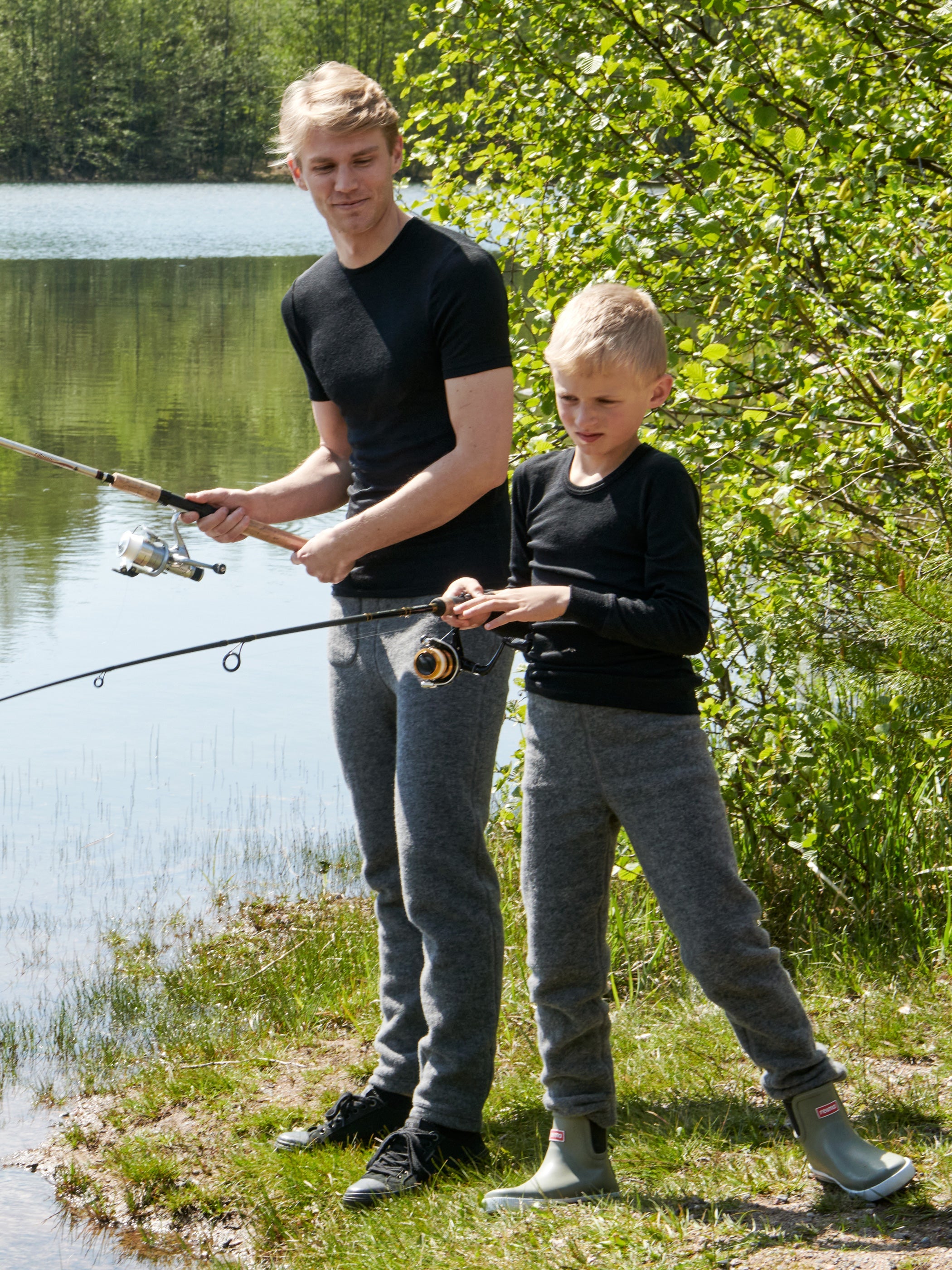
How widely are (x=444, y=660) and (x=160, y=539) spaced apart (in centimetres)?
74

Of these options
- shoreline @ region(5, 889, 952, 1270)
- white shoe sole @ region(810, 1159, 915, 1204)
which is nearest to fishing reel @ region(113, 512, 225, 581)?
shoreline @ region(5, 889, 952, 1270)

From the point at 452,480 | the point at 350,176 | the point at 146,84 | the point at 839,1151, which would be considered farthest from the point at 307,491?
the point at 146,84

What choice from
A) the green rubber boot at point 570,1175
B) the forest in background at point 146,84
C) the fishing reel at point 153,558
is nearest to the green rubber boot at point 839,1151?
the green rubber boot at point 570,1175

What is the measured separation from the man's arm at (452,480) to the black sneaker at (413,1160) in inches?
42.4

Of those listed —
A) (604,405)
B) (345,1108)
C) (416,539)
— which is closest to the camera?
(604,405)

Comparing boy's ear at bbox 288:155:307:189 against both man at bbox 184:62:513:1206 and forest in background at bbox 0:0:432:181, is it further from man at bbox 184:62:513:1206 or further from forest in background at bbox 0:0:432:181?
forest in background at bbox 0:0:432:181

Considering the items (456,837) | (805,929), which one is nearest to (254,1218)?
(456,837)

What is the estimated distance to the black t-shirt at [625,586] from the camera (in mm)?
2418

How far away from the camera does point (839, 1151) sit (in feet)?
8.12

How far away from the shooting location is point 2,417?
48.4ft

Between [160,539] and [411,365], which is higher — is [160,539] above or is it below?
below

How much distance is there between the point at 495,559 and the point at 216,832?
3.63 metres

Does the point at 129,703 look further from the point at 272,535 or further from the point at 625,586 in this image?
the point at 625,586

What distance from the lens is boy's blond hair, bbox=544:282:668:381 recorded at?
2512 millimetres
